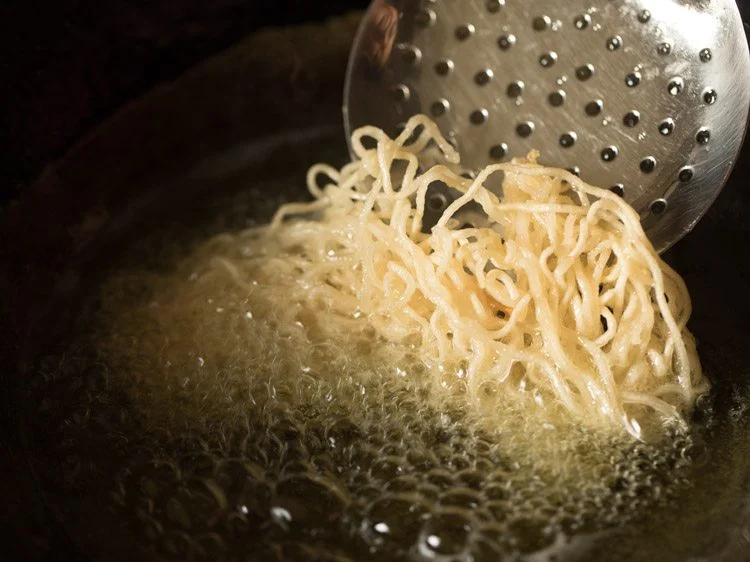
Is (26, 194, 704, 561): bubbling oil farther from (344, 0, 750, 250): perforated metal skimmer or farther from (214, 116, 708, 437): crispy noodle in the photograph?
(344, 0, 750, 250): perforated metal skimmer

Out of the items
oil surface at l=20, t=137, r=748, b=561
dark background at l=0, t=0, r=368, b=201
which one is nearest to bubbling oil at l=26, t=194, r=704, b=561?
oil surface at l=20, t=137, r=748, b=561

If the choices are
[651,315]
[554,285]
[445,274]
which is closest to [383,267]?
[445,274]

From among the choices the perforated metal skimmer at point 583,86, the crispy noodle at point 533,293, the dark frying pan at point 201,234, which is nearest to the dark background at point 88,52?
the dark frying pan at point 201,234

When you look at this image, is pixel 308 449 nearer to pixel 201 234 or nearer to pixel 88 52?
pixel 201 234

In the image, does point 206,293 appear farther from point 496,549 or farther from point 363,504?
point 496,549

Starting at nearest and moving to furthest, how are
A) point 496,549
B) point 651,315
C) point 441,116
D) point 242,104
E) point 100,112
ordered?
point 496,549 → point 651,315 → point 441,116 → point 100,112 → point 242,104

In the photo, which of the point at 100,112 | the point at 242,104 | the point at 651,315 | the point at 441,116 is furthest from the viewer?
the point at 242,104

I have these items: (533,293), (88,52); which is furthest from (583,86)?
(88,52)

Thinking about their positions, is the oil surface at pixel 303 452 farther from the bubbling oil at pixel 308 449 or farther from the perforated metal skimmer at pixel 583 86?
the perforated metal skimmer at pixel 583 86
